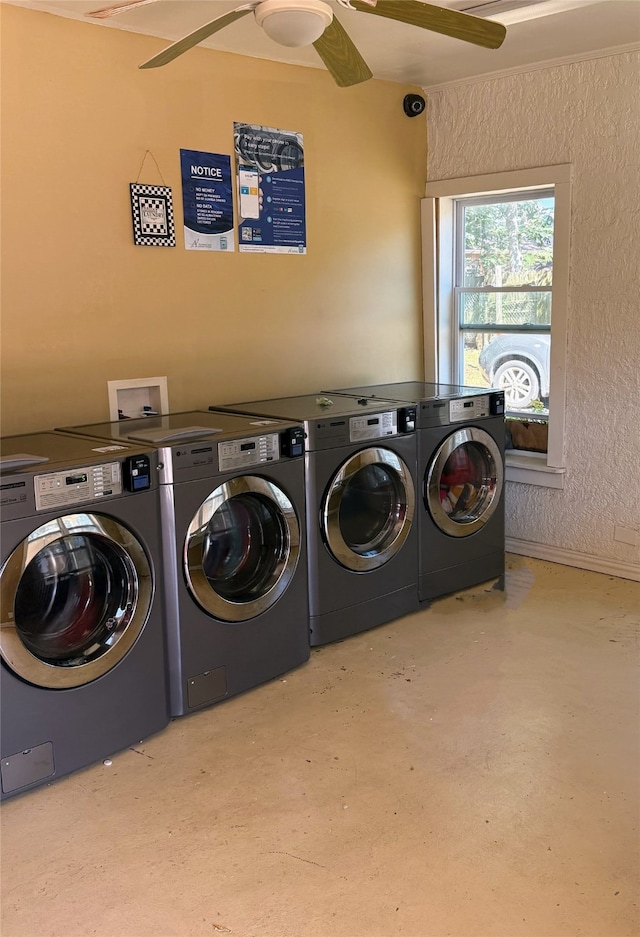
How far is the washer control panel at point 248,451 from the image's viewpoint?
2768 millimetres

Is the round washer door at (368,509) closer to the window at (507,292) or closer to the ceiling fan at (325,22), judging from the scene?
the window at (507,292)

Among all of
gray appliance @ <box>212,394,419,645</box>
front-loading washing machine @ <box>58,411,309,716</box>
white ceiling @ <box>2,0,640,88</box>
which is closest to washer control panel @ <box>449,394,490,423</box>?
gray appliance @ <box>212,394,419,645</box>

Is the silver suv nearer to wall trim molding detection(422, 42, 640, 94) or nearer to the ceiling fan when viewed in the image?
wall trim molding detection(422, 42, 640, 94)

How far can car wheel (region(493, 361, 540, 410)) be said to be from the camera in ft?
14.3

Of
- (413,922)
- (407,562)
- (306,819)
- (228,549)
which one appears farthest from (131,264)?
(413,922)

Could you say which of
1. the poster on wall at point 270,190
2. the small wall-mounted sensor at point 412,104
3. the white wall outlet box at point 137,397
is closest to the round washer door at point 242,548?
the white wall outlet box at point 137,397

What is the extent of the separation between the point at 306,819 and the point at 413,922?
467 mm

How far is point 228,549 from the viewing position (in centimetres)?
296

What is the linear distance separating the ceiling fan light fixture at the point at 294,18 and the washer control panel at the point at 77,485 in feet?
4.34

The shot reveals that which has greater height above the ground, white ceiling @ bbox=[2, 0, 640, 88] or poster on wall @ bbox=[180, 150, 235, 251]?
white ceiling @ bbox=[2, 0, 640, 88]

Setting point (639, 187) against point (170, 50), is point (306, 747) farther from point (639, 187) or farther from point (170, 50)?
point (639, 187)

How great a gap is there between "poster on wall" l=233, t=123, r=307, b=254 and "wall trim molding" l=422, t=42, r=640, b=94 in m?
0.99

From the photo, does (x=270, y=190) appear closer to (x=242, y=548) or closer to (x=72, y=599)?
(x=242, y=548)

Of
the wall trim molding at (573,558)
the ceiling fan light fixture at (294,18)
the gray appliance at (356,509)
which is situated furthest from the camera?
the wall trim molding at (573,558)
